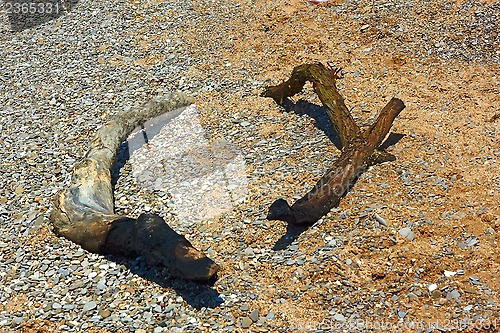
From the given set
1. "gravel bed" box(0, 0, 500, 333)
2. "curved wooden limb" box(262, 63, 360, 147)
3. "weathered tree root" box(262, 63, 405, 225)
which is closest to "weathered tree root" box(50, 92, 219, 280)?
"gravel bed" box(0, 0, 500, 333)

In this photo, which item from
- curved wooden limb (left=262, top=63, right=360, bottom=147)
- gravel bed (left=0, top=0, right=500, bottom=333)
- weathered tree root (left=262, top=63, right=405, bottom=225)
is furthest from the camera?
curved wooden limb (left=262, top=63, right=360, bottom=147)

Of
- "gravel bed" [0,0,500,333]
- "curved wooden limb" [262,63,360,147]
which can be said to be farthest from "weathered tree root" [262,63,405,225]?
"gravel bed" [0,0,500,333]

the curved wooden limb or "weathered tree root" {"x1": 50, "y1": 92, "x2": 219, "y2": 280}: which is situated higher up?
the curved wooden limb

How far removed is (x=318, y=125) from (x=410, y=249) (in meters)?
3.08

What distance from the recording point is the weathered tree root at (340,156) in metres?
6.64

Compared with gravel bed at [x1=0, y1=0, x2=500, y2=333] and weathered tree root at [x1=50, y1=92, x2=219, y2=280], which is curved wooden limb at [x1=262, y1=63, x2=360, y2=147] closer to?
gravel bed at [x1=0, y1=0, x2=500, y2=333]

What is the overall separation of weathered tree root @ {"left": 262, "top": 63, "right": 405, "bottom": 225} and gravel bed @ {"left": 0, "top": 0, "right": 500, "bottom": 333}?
20 centimetres

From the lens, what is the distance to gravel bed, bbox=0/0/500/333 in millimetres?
5824

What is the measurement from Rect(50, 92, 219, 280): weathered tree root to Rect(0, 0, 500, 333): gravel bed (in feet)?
0.72

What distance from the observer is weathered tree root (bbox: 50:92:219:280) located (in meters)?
5.86

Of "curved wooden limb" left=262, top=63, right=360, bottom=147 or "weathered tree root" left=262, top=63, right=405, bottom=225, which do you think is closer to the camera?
"weathered tree root" left=262, top=63, right=405, bottom=225

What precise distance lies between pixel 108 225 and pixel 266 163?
2.57 m

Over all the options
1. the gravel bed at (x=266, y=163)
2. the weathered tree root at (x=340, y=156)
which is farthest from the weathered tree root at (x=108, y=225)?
the weathered tree root at (x=340, y=156)

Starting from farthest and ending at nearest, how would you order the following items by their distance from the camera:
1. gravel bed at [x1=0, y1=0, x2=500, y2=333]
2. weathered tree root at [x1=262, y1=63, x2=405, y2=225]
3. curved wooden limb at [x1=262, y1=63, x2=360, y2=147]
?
curved wooden limb at [x1=262, y1=63, x2=360, y2=147] → weathered tree root at [x1=262, y1=63, x2=405, y2=225] → gravel bed at [x1=0, y1=0, x2=500, y2=333]
